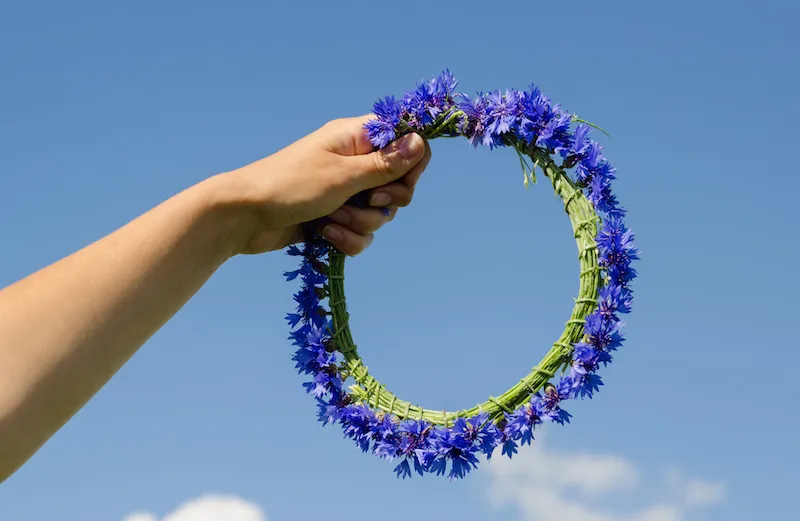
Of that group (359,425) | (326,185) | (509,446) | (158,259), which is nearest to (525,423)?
(509,446)

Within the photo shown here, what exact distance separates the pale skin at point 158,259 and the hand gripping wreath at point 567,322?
0.21 metres

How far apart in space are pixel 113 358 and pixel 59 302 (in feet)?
0.77

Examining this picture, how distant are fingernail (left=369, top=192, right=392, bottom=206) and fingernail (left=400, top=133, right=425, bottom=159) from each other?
0.71ft

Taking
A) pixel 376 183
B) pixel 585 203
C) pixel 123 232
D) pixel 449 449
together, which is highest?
pixel 585 203

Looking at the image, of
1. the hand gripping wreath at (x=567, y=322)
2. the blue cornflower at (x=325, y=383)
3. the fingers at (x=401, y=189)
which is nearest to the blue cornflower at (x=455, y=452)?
the hand gripping wreath at (x=567, y=322)

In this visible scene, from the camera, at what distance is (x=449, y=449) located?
3.15m

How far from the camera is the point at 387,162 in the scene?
321 cm

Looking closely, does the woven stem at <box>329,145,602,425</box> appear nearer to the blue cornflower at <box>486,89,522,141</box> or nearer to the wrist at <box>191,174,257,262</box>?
the blue cornflower at <box>486,89,522,141</box>

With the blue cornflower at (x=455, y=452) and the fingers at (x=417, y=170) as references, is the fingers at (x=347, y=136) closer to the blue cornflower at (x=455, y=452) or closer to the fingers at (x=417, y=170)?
the fingers at (x=417, y=170)

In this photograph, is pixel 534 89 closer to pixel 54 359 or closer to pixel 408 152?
pixel 408 152

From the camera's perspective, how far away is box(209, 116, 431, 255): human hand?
3010 millimetres

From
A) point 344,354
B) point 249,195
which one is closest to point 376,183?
point 249,195

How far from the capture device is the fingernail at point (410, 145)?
326 centimetres

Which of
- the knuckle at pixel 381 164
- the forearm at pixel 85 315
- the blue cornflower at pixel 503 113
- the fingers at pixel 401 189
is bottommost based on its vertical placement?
the forearm at pixel 85 315
